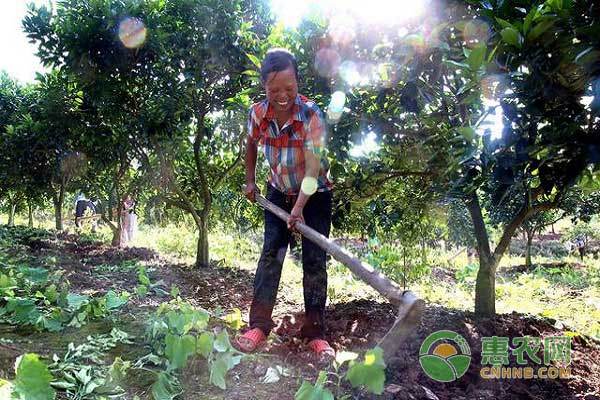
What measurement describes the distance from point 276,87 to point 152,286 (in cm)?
189

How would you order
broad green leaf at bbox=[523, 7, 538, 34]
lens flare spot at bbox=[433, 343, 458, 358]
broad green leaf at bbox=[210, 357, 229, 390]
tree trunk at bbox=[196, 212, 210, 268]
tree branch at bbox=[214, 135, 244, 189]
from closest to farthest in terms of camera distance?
1. broad green leaf at bbox=[523, 7, 538, 34]
2. broad green leaf at bbox=[210, 357, 229, 390]
3. lens flare spot at bbox=[433, 343, 458, 358]
4. tree branch at bbox=[214, 135, 244, 189]
5. tree trunk at bbox=[196, 212, 210, 268]

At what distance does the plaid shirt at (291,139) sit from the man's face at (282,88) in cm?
7

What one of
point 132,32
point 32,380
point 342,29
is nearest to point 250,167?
point 342,29

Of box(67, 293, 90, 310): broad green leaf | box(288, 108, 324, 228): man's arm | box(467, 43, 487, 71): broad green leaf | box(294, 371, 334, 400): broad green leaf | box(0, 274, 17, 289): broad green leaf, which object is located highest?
box(467, 43, 487, 71): broad green leaf

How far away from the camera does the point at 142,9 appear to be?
439cm

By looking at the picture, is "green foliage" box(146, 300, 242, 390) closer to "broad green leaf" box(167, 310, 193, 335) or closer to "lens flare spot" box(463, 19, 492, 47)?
"broad green leaf" box(167, 310, 193, 335)

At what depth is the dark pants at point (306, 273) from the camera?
233 centimetres

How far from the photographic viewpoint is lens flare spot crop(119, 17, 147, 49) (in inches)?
171

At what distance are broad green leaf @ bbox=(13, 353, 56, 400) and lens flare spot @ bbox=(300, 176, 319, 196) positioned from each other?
1.27 m

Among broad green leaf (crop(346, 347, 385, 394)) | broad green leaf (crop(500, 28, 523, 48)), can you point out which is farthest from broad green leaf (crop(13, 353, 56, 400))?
broad green leaf (crop(500, 28, 523, 48))

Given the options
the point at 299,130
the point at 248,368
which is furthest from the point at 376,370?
the point at 299,130

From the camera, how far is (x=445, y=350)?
2318 millimetres

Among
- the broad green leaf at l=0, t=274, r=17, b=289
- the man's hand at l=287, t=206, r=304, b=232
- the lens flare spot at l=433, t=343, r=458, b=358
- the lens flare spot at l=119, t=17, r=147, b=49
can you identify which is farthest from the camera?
the lens flare spot at l=119, t=17, r=147, b=49

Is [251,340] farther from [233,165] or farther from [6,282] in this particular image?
[233,165]
